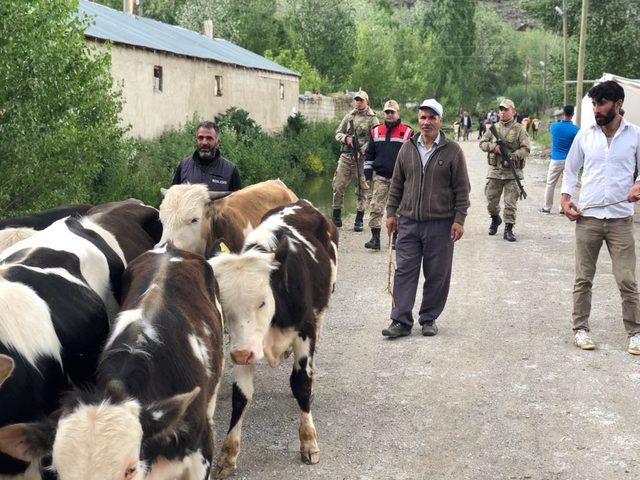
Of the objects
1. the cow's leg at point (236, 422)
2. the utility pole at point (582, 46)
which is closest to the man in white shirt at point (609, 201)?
the cow's leg at point (236, 422)

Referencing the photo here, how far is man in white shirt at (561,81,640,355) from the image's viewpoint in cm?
754

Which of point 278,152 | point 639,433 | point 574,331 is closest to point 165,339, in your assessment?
point 639,433

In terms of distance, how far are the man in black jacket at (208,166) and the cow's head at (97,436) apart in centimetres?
481

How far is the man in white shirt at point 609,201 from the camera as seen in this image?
7.54m

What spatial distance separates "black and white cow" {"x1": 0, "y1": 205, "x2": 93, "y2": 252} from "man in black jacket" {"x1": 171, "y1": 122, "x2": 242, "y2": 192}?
132 centimetres

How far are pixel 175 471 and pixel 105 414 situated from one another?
0.75 meters

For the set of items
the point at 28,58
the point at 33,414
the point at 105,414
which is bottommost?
the point at 33,414

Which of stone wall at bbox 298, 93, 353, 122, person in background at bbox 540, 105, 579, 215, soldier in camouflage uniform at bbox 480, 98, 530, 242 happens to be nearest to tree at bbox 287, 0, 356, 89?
stone wall at bbox 298, 93, 353, 122

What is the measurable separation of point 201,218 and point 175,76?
19300 mm

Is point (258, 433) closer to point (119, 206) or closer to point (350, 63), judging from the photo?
point (119, 206)

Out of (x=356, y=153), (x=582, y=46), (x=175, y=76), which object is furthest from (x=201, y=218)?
(x=582, y=46)

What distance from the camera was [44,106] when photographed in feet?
30.0

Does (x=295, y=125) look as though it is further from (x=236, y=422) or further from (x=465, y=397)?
(x=236, y=422)

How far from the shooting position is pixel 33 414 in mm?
3988
